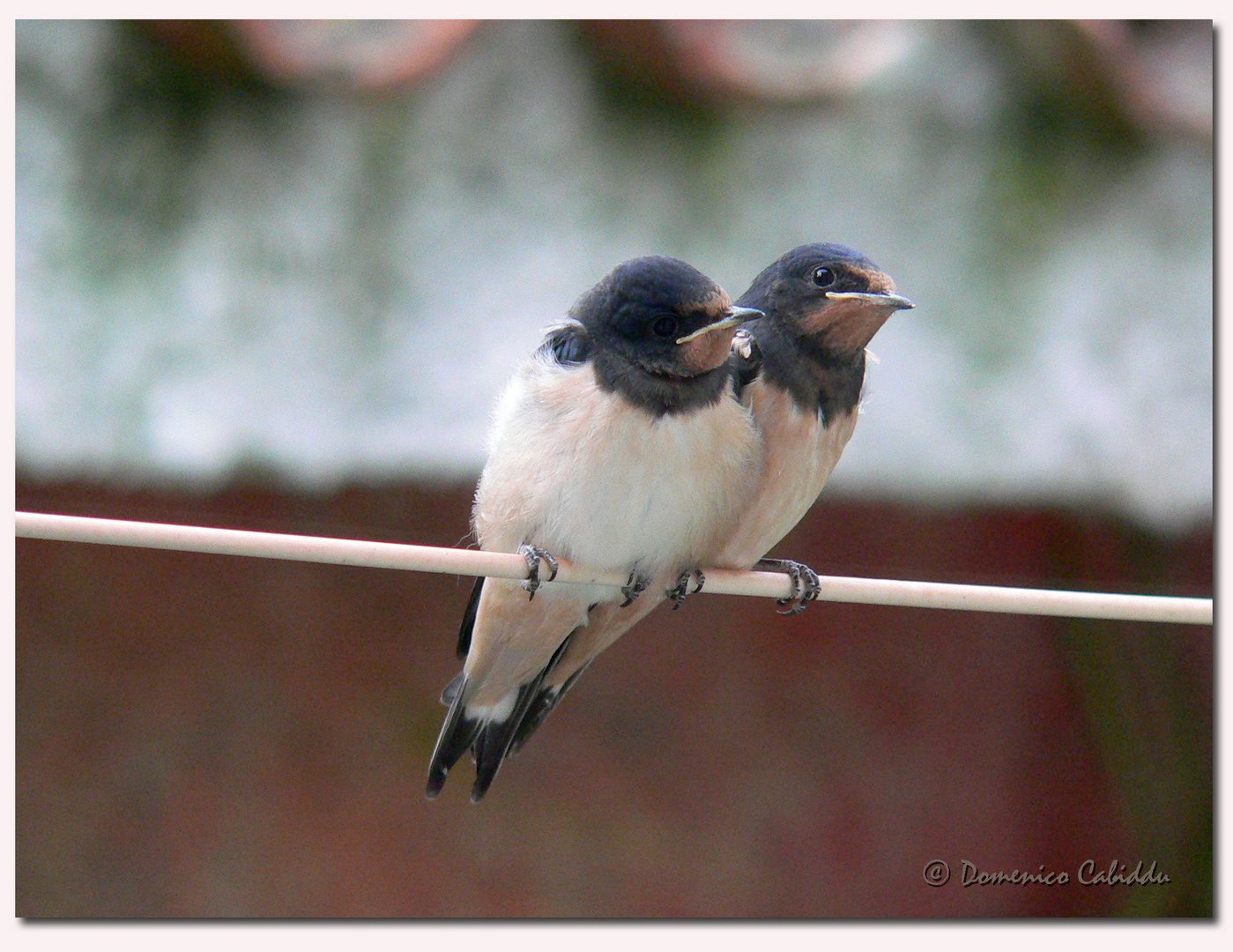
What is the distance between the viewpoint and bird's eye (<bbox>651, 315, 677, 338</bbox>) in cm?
178

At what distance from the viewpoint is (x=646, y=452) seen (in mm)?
1777

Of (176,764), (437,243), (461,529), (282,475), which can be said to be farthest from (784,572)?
(176,764)

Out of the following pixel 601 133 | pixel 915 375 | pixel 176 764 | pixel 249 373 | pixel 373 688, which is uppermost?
pixel 601 133

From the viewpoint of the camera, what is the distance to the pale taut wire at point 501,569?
1338mm

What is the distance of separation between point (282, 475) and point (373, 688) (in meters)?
0.64

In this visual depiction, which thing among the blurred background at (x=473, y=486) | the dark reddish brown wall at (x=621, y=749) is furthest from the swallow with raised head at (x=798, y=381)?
the dark reddish brown wall at (x=621, y=749)

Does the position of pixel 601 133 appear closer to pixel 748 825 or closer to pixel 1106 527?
pixel 1106 527

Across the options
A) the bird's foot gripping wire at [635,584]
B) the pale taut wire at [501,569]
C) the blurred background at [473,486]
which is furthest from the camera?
the blurred background at [473,486]

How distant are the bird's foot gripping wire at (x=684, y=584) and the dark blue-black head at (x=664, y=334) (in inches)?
11.4

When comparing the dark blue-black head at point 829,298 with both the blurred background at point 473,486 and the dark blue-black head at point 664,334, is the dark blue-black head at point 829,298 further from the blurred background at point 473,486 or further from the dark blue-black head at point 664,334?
the blurred background at point 473,486

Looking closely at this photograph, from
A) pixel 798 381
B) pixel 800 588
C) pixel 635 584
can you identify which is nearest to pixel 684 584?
pixel 635 584

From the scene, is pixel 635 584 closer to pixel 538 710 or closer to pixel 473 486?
pixel 538 710

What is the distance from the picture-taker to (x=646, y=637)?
3104 millimetres

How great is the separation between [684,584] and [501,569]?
46cm
